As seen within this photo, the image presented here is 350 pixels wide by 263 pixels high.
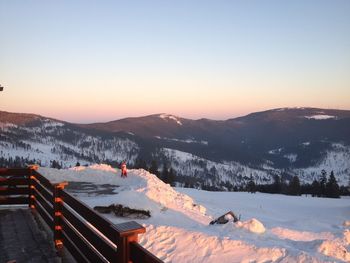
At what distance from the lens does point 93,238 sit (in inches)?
236

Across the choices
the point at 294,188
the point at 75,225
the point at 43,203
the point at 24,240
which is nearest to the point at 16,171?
the point at 43,203

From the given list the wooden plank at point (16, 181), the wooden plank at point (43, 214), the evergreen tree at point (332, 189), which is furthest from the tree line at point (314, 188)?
the wooden plank at point (43, 214)

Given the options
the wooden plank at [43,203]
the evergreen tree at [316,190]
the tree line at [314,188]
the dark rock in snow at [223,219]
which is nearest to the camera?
the wooden plank at [43,203]

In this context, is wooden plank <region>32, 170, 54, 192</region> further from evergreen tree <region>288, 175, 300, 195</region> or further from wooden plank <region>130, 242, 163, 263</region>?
evergreen tree <region>288, 175, 300, 195</region>

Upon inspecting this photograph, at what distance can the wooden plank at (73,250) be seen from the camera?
6.80 metres

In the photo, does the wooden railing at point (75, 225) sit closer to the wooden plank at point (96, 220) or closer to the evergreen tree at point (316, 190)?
the wooden plank at point (96, 220)

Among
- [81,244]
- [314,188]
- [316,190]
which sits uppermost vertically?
[81,244]

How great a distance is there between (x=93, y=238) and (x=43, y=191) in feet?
14.9

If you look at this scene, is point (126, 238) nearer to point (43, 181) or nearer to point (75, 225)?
point (75, 225)

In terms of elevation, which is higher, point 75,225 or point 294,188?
point 75,225

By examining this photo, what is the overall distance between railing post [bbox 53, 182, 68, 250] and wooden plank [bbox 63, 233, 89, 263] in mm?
403

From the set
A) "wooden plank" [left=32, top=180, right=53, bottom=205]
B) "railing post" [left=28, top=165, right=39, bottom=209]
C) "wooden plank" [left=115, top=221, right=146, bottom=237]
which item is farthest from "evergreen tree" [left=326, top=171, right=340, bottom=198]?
"wooden plank" [left=115, top=221, right=146, bottom=237]

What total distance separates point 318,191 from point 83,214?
89080mm

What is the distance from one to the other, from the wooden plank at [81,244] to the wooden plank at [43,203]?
1.20 m
